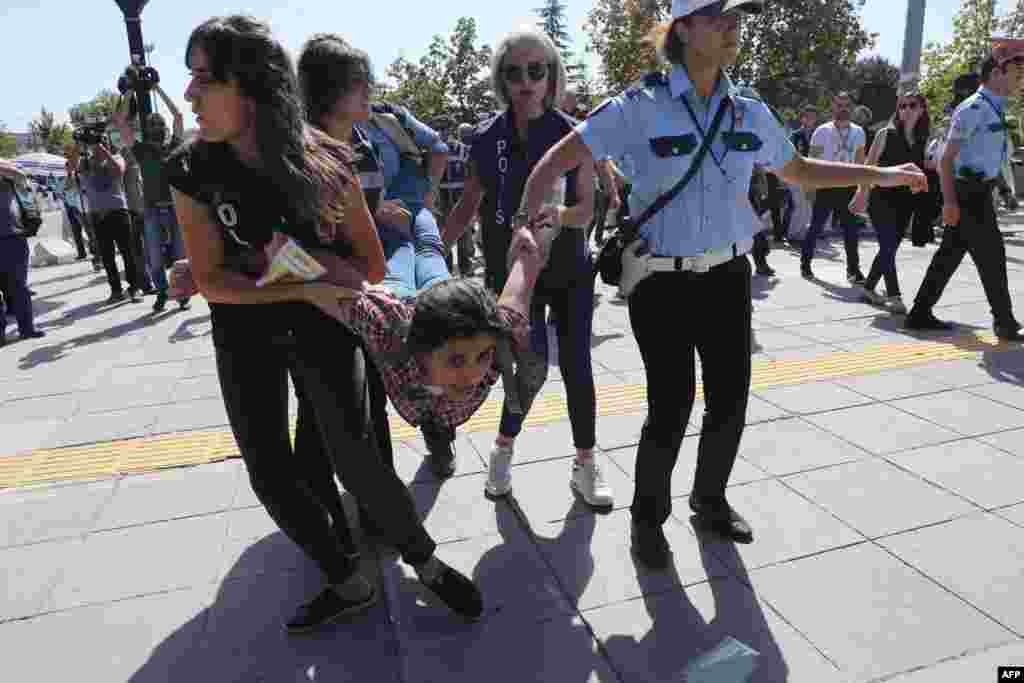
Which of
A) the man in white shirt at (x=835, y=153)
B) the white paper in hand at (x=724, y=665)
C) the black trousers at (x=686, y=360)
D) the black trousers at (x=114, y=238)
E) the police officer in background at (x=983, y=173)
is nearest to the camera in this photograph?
the white paper in hand at (x=724, y=665)

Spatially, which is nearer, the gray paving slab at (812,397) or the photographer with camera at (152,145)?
the gray paving slab at (812,397)

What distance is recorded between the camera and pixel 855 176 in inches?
107

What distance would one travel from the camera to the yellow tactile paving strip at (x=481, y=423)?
3826mm

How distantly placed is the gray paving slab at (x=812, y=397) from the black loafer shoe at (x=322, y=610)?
278 centimetres

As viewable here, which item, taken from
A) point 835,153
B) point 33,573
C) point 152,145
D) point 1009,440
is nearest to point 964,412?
point 1009,440

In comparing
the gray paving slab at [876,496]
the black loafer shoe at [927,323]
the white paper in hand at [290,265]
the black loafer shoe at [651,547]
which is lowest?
the black loafer shoe at [927,323]

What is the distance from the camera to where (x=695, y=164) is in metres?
2.40

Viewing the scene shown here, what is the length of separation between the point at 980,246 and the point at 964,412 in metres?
1.81

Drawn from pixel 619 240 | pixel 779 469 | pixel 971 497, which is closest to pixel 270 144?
pixel 619 240

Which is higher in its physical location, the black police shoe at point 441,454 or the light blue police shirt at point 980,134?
the light blue police shirt at point 980,134

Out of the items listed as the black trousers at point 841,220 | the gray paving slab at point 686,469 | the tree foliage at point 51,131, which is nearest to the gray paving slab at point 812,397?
the gray paving slab at point 686,469

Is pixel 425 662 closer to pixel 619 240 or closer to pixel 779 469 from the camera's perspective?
pixel 619 240

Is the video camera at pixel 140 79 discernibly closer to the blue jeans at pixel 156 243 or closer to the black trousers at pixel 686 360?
the blue jeans at pixel 156 243

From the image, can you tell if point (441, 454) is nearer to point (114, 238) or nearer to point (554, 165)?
point (554, 165)
